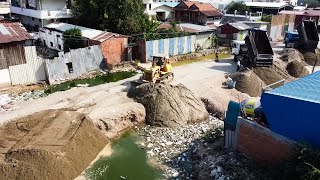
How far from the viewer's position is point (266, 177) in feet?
36.9

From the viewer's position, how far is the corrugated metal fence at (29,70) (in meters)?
20.2

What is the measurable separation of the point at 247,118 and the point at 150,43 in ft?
48.9

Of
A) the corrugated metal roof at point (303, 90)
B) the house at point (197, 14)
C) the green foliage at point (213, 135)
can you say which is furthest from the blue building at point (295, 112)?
the house at point (197, 14)

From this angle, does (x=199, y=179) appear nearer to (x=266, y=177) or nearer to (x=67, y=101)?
(x=266, y=177)

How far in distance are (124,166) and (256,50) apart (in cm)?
1436

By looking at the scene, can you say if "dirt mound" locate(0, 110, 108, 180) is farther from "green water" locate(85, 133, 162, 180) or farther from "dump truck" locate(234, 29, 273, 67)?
"dump truck" locate(234, 29, 273, 67)

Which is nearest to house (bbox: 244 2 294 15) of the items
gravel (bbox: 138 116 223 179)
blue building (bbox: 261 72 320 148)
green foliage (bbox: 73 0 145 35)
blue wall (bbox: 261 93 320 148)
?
green foliage (bbox: 73 0 145 35)

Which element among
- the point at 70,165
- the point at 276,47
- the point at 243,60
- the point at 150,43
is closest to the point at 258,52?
the point at 243,60

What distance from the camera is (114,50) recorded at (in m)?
25.5

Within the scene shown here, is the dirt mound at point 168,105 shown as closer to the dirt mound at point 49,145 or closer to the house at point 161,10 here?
the dirt mound at point 49,145

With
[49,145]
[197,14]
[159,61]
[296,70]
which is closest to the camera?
[49,145]

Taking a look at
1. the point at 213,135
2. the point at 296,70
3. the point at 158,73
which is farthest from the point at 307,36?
the point at 213,135

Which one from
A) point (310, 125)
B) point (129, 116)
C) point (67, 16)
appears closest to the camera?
point (310, 125)

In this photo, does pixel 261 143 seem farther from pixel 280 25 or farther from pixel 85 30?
pixel 280 25
